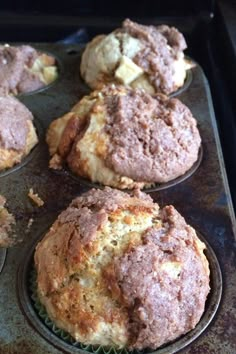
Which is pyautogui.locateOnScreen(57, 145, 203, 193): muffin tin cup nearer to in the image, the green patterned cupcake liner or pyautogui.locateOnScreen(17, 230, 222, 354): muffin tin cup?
pyautogui.locateOnScreen(17, 230, 222, 354): muffin tin cup

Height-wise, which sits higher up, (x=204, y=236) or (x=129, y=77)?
(x=129, y=77)

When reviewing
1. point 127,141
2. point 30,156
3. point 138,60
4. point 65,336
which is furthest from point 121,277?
point 138,60

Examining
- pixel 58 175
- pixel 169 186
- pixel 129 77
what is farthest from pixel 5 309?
pixel 129 77

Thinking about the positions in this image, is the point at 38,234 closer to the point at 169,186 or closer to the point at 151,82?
the point at 169,186

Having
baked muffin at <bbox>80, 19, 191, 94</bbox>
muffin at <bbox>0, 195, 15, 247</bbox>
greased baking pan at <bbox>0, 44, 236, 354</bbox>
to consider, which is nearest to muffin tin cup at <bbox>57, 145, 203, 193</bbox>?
greased baking pan at <bbox>0, 44, 236, 354</bbox>

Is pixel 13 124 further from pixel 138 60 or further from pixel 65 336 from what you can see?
pixel 65 336

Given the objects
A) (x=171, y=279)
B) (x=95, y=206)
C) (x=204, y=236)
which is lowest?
(x=204, y=236)
